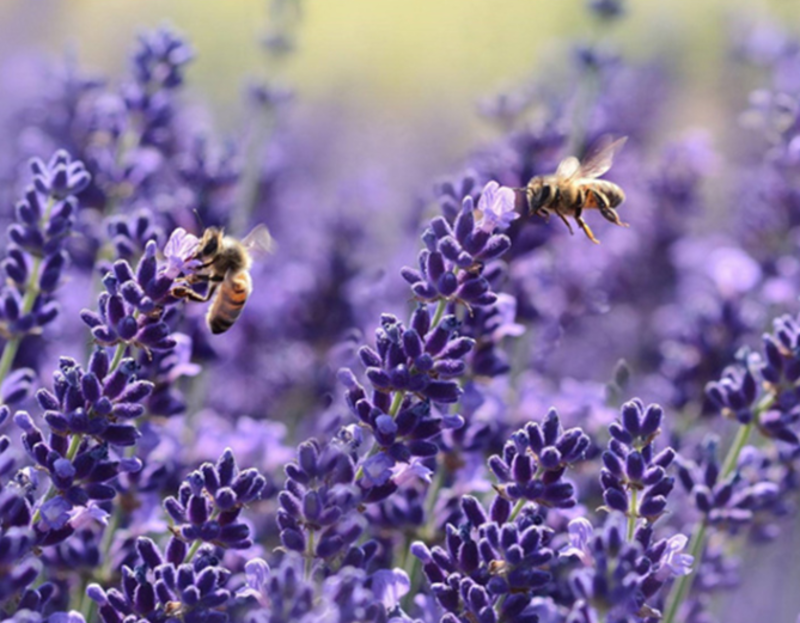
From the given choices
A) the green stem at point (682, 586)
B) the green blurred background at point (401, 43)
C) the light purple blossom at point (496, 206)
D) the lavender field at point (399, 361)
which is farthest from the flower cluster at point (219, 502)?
the green blurred background at point (401, 43)

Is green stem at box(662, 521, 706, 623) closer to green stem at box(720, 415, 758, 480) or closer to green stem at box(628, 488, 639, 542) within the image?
green stem at box(720, 415, 758, 480)

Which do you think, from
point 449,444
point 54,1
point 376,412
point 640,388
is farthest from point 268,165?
point 54,1

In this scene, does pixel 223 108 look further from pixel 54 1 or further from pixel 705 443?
pixel 705 443

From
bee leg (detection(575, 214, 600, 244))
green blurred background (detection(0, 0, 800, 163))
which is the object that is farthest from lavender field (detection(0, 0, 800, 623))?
green blurred background (detection(0, 0, 800, 163))

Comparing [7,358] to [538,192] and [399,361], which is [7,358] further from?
[538,192]

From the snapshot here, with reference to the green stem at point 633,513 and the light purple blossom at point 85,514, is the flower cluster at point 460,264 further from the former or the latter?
the light purple blossom at point 85,514

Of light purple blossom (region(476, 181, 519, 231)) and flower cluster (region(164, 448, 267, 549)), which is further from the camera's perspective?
light purple blossom (region(476, 181, 519, 231))

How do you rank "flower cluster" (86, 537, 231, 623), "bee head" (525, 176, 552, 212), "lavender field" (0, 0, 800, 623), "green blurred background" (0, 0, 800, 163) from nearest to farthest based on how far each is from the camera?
"flower cluster" (86, 537, 231, 623), "lavender field" (0, 0, 800, 623), "bee head" (525, 176, 552, 212), "green blurred background" (0, 0, 800, 163)
